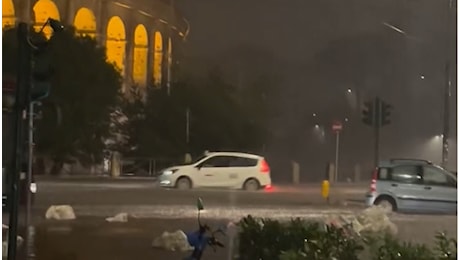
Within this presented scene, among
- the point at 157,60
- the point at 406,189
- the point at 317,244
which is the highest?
the point at 157,60

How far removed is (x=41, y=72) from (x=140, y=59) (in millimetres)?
191

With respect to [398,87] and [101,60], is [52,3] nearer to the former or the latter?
[101,60]

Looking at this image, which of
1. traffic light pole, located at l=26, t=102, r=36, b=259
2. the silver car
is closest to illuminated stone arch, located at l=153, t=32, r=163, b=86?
traffic light pole, located at l=26, t=102, r=36, b=259

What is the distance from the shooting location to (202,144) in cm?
140

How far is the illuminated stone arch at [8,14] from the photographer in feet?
4.17

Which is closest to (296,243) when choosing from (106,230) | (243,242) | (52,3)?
(243,242)

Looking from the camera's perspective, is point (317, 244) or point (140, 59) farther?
point (140, 59)

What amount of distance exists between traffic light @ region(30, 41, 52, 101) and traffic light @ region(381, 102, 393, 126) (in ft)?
2.07

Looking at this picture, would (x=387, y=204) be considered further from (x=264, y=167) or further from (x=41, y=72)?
(x=41, y=72)

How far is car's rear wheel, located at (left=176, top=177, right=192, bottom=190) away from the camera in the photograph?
140 centimetres

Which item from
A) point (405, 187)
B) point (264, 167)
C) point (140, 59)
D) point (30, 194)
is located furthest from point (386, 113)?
point (30, 194)

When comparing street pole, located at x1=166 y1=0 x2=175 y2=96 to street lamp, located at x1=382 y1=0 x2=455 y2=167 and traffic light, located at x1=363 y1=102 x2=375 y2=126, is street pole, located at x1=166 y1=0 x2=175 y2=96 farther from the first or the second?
street lamp, located at x1=382 y1=0 x2=455 y2=167

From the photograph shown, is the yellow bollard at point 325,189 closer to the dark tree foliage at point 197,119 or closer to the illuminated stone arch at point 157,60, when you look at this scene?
the dark tree foliage at point 197,119

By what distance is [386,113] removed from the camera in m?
1.33
